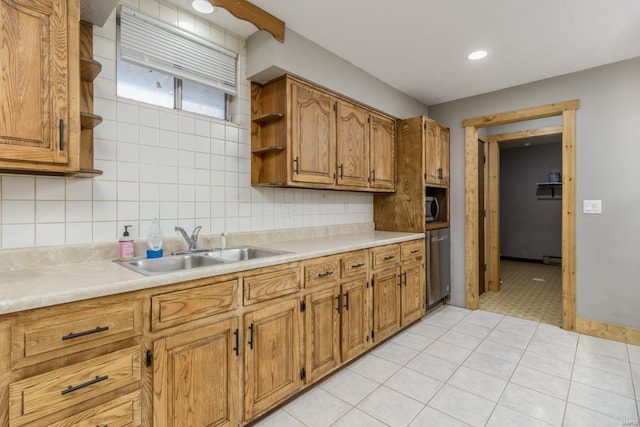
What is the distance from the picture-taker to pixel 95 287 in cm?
115

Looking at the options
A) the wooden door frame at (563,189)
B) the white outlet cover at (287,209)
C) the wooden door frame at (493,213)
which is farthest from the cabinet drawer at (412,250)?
the wooden door frame at (493,213)

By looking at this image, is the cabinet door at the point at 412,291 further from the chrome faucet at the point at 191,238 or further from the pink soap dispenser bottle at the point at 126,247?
the pink soap dispenser bottle at the point at 126,247

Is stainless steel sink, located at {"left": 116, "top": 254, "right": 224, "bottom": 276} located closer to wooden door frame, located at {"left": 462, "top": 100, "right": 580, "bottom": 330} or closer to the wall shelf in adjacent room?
wooden door frame, located at {"left": 462, "top": 100, "right": 580, "bottom": 330}

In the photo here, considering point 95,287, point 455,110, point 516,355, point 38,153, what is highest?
point 455,110

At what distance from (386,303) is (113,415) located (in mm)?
2029

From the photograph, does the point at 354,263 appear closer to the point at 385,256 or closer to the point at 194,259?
the point at 385,256

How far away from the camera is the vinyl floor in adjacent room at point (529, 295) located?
3492 mm

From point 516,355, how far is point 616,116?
229cm

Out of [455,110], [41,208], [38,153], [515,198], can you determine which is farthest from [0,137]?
[515,198]

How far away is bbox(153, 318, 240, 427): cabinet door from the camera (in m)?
1.34

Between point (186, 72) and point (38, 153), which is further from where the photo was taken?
point (186, 72)

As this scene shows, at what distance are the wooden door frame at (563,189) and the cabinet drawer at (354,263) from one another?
1.84 m

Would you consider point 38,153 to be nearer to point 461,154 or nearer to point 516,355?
point 516,355

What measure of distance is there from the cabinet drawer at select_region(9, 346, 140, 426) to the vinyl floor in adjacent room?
12.0ft
